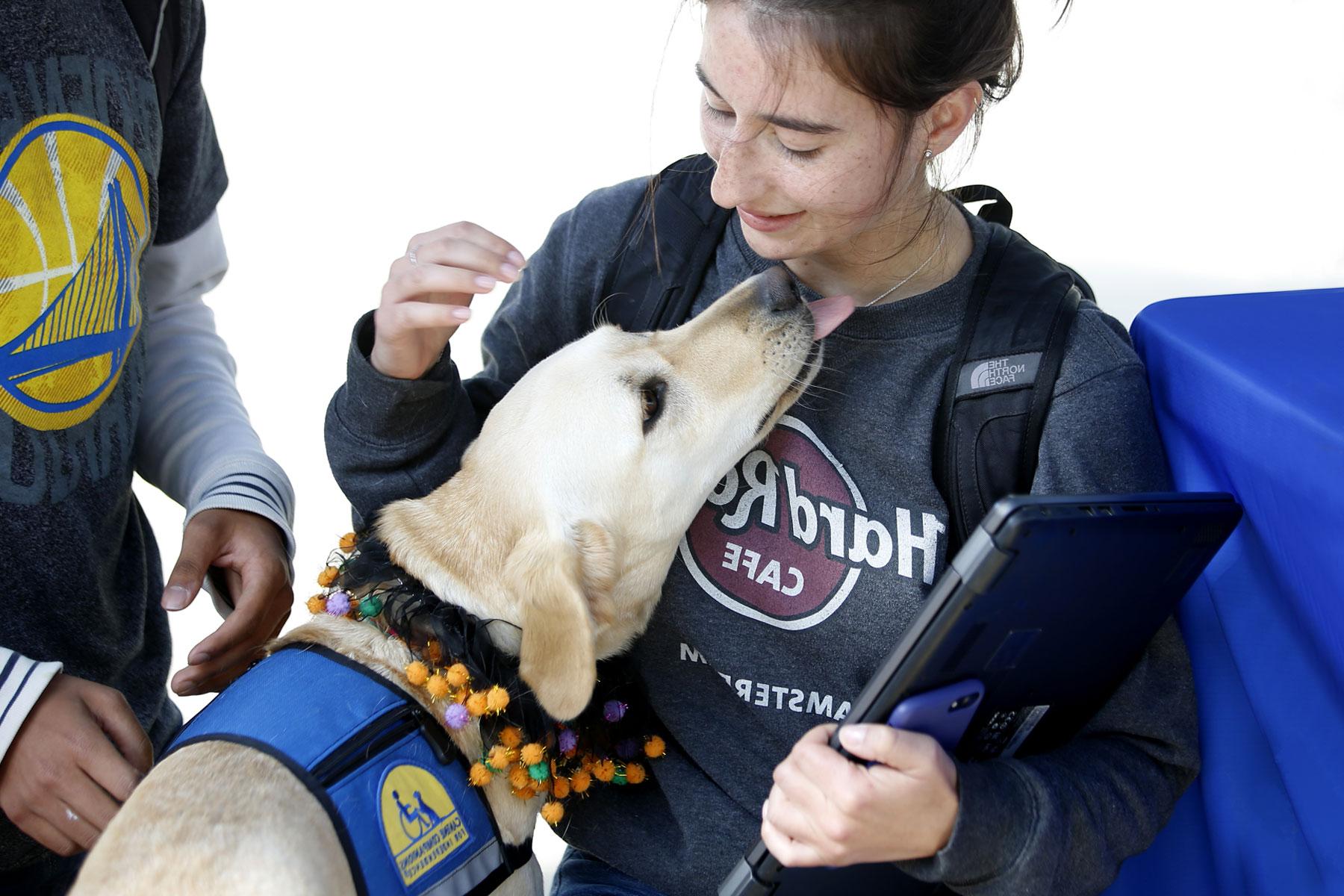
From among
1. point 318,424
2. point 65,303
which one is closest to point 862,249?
point 65,303

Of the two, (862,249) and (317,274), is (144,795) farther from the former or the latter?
(317,274)

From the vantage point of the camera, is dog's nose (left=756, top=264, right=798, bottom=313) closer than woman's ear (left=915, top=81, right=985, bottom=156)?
No

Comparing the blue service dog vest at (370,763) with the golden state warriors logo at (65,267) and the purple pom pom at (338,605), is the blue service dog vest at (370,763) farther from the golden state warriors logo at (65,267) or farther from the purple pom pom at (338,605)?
the golden state warriors logo at (65,267)

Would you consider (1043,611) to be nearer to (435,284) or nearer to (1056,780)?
(1056,780)

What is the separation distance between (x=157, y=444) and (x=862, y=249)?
3.92 ft

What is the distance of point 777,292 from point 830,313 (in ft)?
0.33

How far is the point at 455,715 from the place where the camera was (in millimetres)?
1415

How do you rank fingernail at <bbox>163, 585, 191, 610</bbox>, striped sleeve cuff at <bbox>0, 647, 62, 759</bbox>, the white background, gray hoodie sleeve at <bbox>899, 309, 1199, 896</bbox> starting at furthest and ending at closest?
the white background → fingernail at <bbox>163, 585, 191, 610</bbox> → striped sleeve cuff at <bbox>0, 647, 62, 759</bbox> → gray hoodie sleeve at <bbox>899, 309, 1199, 896</bbox>

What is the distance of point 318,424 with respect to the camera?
13.0 feet

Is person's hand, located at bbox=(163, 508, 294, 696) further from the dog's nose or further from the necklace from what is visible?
the necklace

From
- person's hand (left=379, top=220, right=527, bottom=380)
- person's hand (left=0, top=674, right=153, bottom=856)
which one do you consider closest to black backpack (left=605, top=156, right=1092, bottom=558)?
person's hand (left=379, top=220, right=527, bottom=380)

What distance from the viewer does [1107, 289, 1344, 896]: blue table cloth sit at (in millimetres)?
1103

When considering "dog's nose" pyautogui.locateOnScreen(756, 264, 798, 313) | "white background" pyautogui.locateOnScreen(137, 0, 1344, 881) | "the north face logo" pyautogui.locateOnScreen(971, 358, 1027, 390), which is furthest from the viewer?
"white background" pyautogui.locateOnScreen(137, 0, 1344, 881)

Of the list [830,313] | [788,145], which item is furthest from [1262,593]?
[788,145]
